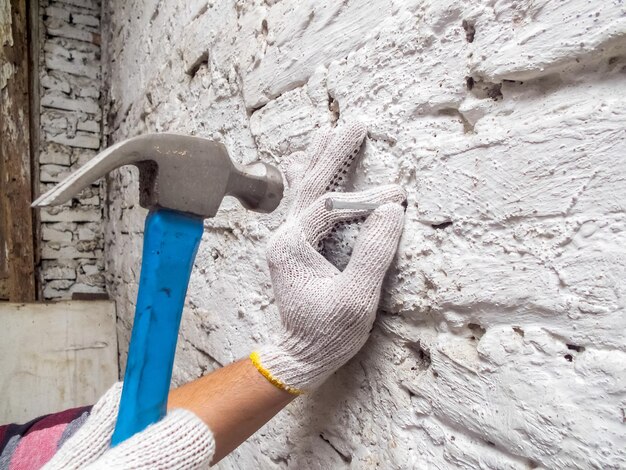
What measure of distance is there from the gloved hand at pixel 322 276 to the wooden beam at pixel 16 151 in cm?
200

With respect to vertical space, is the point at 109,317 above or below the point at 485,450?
below

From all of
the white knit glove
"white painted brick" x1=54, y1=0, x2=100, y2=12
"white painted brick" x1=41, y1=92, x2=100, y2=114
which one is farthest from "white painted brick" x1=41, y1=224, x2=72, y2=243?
the white knit glove

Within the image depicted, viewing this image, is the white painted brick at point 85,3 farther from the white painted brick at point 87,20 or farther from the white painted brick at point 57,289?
the white painted brick at point 57,289

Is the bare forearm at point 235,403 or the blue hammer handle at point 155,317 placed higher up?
the blue hammer handle at point 155,317

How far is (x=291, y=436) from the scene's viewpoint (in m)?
0.85

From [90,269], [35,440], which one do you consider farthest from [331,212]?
[90,269]

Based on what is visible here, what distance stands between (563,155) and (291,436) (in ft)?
2.15

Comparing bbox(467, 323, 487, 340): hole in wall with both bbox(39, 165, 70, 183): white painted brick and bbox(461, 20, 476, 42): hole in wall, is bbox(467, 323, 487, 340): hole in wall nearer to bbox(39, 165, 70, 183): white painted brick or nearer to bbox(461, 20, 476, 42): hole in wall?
bbox(461, 20, 476, 42): hole in wall

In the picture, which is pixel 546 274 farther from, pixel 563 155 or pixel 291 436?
pixel 291 436

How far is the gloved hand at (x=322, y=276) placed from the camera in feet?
1.96

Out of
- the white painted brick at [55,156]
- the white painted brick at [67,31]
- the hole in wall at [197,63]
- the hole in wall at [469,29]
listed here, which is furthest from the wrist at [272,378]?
the white painted brick at [67,31]

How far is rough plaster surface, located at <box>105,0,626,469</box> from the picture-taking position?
445 mm

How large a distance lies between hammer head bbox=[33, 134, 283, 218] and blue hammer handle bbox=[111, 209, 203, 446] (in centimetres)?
2

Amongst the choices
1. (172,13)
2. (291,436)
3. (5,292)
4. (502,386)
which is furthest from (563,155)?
(5,292)
